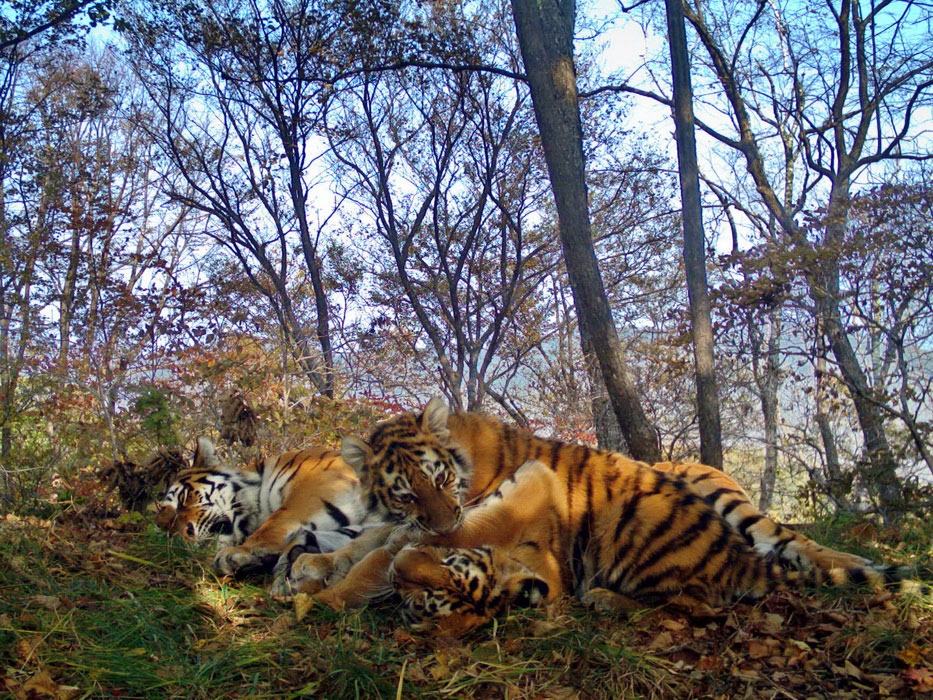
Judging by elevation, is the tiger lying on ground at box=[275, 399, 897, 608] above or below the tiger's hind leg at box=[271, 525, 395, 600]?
above

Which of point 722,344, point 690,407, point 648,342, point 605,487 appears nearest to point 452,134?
point 722,344

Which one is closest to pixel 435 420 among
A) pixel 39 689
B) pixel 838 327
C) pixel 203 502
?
pixel 203 502

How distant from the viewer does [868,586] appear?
308cm

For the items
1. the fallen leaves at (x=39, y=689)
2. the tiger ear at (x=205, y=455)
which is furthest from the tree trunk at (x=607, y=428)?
the fallen leaves at (x=39, y=689)

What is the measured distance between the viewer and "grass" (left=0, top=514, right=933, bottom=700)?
230cm

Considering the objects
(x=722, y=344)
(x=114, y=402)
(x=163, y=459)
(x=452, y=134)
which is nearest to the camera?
(x=163, y=459)

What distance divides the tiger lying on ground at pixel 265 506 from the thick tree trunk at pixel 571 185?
2.95 metres

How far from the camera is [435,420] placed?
3.58 m

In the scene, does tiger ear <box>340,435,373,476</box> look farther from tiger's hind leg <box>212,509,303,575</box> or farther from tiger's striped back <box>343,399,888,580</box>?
tiger's hind leg <box>212,509,303,575</box>

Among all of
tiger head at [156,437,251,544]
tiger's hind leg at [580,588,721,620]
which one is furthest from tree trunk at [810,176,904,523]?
tiger head at [156,437,251,544]

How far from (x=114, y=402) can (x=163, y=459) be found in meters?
3.24

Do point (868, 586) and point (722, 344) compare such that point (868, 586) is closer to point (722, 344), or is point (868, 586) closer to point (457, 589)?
point (457, 589)

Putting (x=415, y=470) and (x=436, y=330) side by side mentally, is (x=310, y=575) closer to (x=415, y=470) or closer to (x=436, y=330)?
(x=415, y=470)

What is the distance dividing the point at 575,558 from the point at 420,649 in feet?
3.09
